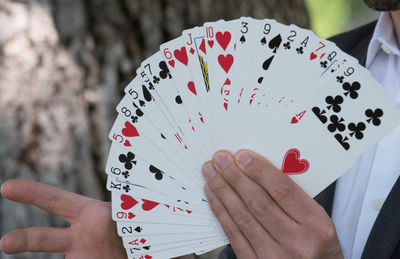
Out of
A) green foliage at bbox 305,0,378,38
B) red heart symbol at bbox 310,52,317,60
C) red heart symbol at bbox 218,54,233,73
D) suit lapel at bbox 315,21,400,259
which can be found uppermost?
red heart symbol at bbox 218,54,233,73

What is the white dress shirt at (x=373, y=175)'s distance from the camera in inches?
64.9

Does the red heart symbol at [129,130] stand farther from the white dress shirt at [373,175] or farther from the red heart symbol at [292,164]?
the white dress shirt at [373,175]

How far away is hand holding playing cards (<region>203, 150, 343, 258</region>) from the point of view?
53.7 inches

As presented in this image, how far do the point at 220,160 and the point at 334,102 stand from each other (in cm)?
39

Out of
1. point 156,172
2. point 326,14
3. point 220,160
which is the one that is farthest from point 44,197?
point 326,14

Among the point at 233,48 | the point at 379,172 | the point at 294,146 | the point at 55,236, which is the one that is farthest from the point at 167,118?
the point at 379,172

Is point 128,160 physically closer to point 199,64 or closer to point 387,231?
point 199,64

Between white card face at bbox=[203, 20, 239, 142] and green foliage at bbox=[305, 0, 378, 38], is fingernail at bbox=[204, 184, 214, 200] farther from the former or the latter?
green foliage at bbox=[305, 0, 378, 38]

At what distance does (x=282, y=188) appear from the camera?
53.7 inches

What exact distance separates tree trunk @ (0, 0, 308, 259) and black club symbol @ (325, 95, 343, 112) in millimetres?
1283

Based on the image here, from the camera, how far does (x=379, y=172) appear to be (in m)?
1.66

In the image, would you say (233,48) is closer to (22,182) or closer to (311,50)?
(311,50)

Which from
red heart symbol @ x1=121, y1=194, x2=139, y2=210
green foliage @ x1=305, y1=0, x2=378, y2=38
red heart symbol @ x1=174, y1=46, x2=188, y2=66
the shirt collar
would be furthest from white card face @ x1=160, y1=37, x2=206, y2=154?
green foliage @ x1=305, y1=0, x2=378, y2=38

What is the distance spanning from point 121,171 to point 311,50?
2.31ft
